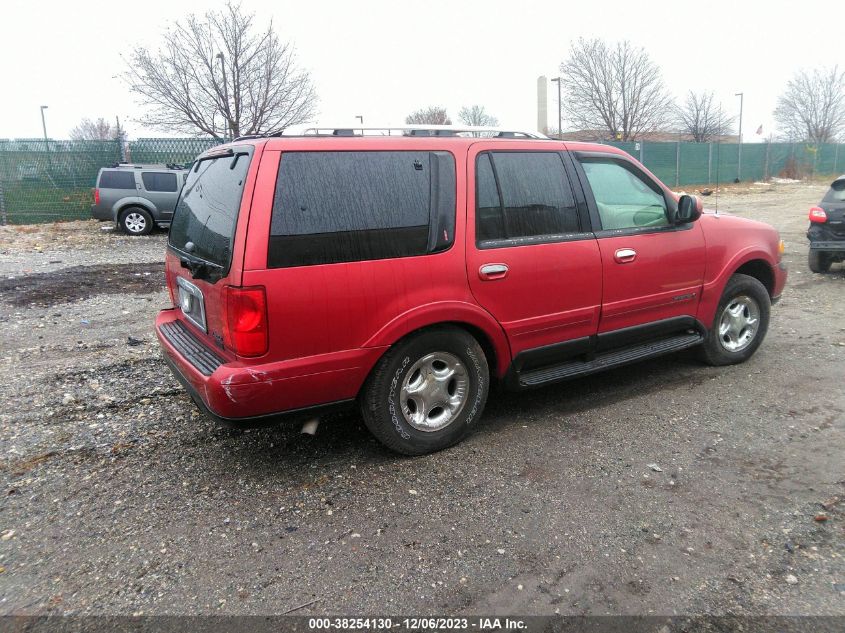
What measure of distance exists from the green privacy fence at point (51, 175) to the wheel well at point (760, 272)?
18.2 meters

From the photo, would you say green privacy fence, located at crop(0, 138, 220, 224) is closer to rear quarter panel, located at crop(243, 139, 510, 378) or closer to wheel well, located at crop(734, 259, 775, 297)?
rear quarter panel, located at crop(243, 139, 510, 378)

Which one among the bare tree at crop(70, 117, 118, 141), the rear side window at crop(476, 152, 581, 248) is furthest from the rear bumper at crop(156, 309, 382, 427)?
the bare tree at crop(70, 117, 118, 141)

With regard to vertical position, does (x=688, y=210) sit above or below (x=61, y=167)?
below

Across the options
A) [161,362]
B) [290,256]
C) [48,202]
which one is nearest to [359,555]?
[290,256]

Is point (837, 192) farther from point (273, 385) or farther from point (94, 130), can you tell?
point (94, 130)

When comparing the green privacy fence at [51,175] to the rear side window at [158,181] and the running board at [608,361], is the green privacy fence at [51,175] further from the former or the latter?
the running board at [608,361]

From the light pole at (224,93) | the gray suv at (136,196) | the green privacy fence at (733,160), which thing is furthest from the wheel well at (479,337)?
the green privacy fence at (733,160)

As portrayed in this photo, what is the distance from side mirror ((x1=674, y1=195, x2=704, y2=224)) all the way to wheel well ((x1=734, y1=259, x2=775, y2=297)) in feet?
3.17

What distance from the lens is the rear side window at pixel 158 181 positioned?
1630 cm

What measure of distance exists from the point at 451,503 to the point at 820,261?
8.54m

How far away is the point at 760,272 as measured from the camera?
18.1 ft

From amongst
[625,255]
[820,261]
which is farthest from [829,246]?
[625,255]

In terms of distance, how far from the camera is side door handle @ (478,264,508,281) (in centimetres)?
380

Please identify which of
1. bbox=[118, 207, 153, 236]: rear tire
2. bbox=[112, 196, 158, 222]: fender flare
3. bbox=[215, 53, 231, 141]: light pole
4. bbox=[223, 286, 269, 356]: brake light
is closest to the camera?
bbox=[223, 286, 269, 356]: brake light
